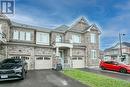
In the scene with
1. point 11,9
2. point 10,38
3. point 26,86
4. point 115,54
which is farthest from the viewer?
point 115,54

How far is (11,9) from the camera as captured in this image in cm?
1462

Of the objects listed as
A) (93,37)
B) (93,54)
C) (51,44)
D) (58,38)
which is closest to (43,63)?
(51,44)

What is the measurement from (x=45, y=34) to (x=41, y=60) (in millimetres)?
5081

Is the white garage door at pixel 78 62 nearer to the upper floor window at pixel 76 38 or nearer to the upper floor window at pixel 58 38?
the upper floor window at pixel 76 38

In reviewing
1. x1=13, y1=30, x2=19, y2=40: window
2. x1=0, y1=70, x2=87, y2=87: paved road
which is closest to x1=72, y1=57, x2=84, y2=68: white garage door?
x1=13, y1=30, x2=19, y2=40: window

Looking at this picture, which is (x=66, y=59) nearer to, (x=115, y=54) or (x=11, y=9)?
(x=11, y=9)

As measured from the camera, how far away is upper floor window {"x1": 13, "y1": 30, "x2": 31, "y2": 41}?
2202cm

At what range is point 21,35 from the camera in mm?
22609

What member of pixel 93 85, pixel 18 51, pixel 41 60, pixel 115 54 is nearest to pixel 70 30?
pixel 41 60

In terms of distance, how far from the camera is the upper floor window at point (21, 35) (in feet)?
72.2

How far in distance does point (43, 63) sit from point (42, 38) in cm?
464

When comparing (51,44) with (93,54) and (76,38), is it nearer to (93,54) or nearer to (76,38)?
(76,38)

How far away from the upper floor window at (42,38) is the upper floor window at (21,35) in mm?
1530

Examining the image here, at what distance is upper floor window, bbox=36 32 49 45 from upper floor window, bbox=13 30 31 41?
5.02ft
